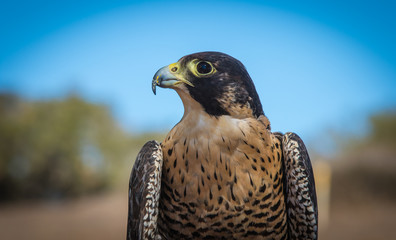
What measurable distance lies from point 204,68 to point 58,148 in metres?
21.7

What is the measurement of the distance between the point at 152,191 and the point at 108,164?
21.0 meters

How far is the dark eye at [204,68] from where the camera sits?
A: 8.48 feet

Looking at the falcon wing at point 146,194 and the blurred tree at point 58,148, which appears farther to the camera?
the blurred tree at point 58,148

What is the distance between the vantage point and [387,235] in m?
11.4

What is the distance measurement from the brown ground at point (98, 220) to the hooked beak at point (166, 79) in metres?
11.1

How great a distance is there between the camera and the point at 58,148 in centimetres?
2222

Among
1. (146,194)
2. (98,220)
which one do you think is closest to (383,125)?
(98,220)

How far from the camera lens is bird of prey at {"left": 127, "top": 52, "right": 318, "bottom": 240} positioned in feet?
8.46

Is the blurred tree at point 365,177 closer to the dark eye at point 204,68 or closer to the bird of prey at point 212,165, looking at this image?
the bird of prey at point 212,165

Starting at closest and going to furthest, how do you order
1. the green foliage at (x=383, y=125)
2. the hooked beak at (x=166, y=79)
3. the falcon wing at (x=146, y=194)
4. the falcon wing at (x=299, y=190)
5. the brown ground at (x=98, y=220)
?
1. the hooked beak at (x=166, y=79)
2. the falcon wing at (x=146, y=194)
3. the falcon wing at (x=299, y=190)
4. the brown ground at (x=98, y=220)
5. the green foliage at (x=383, y=125)

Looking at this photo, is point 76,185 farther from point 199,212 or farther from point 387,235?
point 199,212

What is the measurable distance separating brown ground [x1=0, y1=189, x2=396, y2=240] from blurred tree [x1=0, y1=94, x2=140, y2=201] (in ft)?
3.83

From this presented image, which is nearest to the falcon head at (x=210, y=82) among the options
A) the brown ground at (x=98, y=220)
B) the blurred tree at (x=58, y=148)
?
the brown ground at (x=98, y=220)

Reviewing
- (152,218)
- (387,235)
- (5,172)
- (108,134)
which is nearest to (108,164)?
(108,134)
